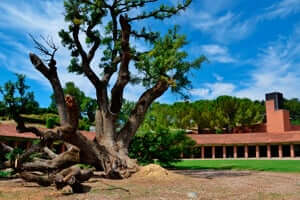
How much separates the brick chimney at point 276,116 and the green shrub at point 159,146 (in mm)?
27453

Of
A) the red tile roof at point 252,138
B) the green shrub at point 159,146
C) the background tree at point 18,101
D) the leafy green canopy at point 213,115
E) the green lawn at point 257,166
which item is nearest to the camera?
the background tree at point 18,101

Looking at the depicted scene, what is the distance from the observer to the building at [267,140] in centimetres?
3823

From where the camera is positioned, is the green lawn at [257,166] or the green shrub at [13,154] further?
the green lawn at [257,166]

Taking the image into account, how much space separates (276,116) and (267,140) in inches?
333

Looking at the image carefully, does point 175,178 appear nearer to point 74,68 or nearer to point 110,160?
point 110,160

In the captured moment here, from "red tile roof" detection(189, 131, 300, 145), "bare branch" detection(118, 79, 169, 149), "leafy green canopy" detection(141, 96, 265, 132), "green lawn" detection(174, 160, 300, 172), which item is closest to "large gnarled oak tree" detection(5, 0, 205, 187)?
"bare branch" detection(118, 79, 169, 149)

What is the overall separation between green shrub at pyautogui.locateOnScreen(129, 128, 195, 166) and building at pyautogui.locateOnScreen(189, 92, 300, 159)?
19.8 metres

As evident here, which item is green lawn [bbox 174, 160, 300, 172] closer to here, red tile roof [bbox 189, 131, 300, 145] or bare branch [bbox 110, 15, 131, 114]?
bare branch [bbox 110, 15, 131, 114]

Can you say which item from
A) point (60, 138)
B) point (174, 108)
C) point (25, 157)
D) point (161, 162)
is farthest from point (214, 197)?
point (174, 108)

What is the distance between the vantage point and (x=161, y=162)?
21781 millimetres

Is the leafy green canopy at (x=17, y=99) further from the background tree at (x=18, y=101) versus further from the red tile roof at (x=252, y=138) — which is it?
the red tile roof at (x=252, y=138)

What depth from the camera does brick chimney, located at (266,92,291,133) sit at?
44500 millimetres

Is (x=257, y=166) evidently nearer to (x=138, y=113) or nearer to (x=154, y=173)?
(x=138, y=113)

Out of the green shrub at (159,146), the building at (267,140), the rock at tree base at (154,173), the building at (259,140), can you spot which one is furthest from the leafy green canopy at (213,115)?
the rock at tree base at (154,173)
